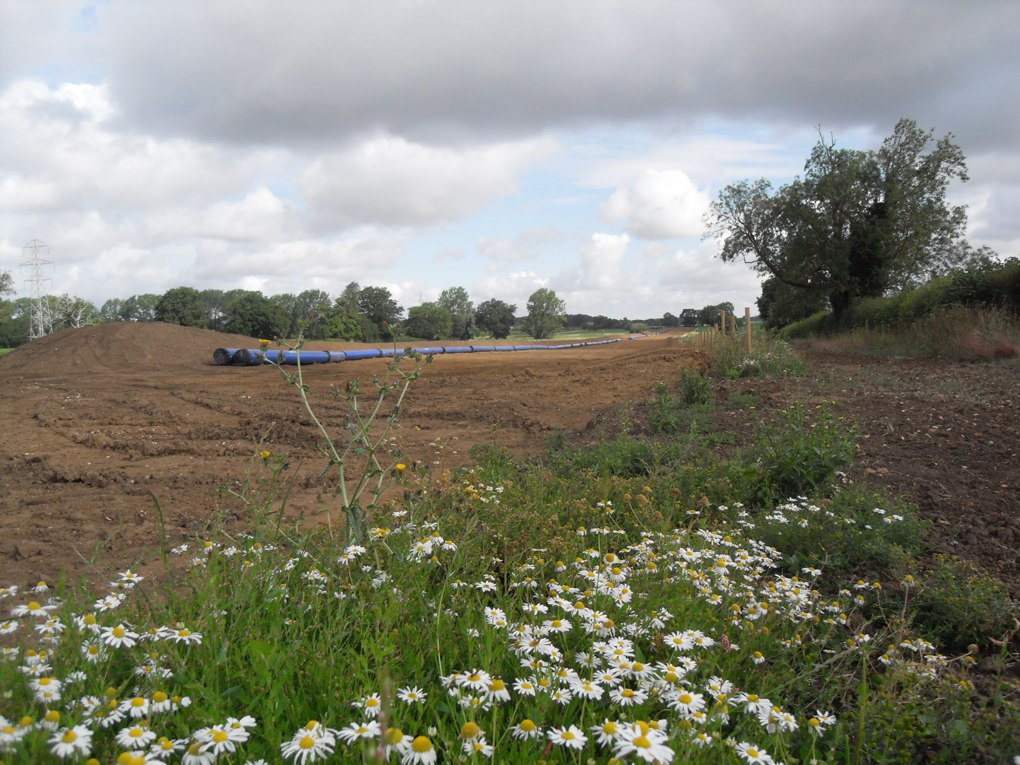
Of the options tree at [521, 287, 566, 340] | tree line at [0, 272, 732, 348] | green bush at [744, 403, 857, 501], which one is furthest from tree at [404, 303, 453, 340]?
green bush at [744, 403, 857, 501]

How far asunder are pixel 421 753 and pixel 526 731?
34 centimetres

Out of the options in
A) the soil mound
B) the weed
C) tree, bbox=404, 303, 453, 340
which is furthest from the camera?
tree, bbox=404, 303, 453, 340

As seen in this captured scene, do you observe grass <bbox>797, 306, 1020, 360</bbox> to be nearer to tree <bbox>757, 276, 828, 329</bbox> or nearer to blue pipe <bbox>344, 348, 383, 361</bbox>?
tree <bbox>757, 276, 828, 329</bbox>

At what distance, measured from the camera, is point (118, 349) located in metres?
25.2

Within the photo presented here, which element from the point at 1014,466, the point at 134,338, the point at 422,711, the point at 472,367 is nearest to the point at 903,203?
the point at 472,367

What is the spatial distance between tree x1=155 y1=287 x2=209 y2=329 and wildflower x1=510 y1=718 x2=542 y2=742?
210 ft

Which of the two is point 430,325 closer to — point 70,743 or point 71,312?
point 71,312

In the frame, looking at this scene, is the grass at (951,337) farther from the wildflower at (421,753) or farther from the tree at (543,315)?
the tree at (543,315)

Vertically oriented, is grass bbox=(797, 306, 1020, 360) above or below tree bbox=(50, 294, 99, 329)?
below

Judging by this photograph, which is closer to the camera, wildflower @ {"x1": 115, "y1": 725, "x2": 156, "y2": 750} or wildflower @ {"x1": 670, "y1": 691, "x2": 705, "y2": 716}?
wildflower @ {"x1": 115, "y1": 725, "x2": 156, "y2": 750}

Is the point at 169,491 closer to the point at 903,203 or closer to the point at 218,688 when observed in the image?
the point at 218,688

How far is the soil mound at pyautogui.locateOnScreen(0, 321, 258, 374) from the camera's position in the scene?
77.5 feet

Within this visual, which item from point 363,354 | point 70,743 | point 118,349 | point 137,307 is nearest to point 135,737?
point 70,743

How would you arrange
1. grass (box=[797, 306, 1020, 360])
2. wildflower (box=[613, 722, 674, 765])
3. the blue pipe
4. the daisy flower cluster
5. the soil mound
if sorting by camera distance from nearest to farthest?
wildflower (box=[613, 722, 674, 765]), the daisy flower cluster, grass (box=[797, 306, 1020, 360]), the soil mound, the blue pipe
